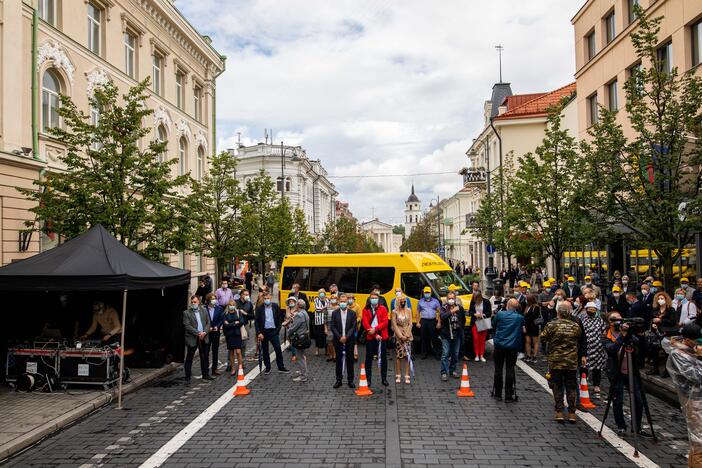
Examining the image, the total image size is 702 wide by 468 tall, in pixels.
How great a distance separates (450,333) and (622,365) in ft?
12.8

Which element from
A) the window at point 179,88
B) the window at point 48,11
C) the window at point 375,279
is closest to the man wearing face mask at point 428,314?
the window at point 375,279

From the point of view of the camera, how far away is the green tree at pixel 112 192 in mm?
12742

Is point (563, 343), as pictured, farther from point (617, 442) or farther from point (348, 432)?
point (348, 432)

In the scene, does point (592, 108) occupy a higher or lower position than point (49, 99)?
higher

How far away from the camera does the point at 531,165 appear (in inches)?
797

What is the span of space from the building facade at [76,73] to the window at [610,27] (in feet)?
65.2

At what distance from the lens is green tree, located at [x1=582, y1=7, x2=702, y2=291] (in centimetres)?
1213

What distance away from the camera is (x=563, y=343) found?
7852mm

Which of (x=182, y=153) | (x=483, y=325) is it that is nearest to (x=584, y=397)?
(x=483, y=325)

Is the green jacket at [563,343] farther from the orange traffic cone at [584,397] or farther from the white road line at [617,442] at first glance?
the orange traffic cone at [584,397]

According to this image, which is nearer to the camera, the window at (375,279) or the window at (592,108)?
the window at (375,279)

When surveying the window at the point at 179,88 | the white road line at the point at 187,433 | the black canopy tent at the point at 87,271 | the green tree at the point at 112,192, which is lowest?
the white road line at the point at 187,433

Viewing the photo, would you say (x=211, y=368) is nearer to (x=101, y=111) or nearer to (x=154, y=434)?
(x=154, y=434)

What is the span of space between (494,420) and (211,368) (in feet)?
22.0
